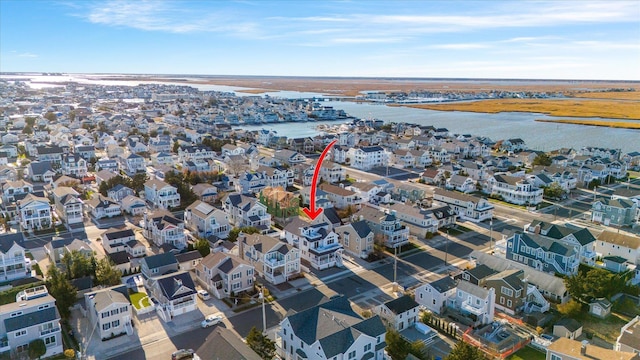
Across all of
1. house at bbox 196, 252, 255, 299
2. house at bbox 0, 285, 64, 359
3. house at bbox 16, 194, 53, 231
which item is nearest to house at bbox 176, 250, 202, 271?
house at bbox 196, 252, 255, 299

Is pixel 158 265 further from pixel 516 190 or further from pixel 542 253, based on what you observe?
pixel 516 190

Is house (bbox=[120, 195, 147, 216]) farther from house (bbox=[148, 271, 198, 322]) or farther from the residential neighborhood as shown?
house (bbox=[148, 271, 198, 322])

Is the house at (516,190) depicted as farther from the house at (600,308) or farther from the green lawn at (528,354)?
the green lawn at (528,354)

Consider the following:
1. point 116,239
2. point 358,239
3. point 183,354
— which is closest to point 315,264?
point 358,239

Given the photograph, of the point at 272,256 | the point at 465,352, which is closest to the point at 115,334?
the point at 272,256

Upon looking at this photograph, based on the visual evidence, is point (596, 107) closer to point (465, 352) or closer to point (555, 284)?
point (555, 284)
